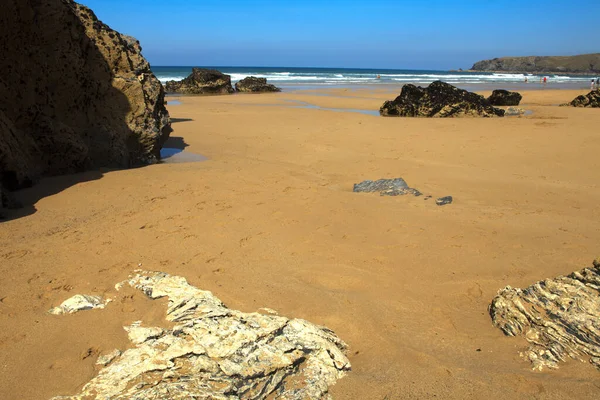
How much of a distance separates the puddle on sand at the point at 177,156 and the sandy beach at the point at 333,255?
1.21 ft

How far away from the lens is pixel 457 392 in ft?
7.16

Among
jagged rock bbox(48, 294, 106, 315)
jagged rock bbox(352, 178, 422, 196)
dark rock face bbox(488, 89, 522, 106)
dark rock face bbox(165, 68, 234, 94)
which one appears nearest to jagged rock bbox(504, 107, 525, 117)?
dark rock face bbox(488, 89, 522, 106)

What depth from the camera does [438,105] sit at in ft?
50.2

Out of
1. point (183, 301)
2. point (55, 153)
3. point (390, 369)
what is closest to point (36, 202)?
point (55, 153)

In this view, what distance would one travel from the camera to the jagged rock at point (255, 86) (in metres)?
30.7

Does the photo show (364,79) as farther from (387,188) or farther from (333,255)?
(333,255)

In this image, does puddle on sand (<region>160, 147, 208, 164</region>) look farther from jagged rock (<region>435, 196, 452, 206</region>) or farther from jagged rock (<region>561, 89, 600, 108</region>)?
jagged rock (<region>561, 89, 600, 108</region>)

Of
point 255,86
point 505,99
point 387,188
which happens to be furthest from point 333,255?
point 255,86

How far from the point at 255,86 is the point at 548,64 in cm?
12530

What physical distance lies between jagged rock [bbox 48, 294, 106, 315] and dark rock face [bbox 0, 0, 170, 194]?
3.09m

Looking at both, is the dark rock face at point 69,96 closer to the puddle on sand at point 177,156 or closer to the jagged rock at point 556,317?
the puddle on sand at point 177,156

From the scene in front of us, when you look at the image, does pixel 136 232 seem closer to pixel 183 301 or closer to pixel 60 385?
pixel 183 301

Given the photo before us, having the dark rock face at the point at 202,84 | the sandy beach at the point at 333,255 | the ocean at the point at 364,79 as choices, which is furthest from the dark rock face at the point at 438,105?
the ocean at the point at 364,79

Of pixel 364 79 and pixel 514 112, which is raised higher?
pixel 364 79
